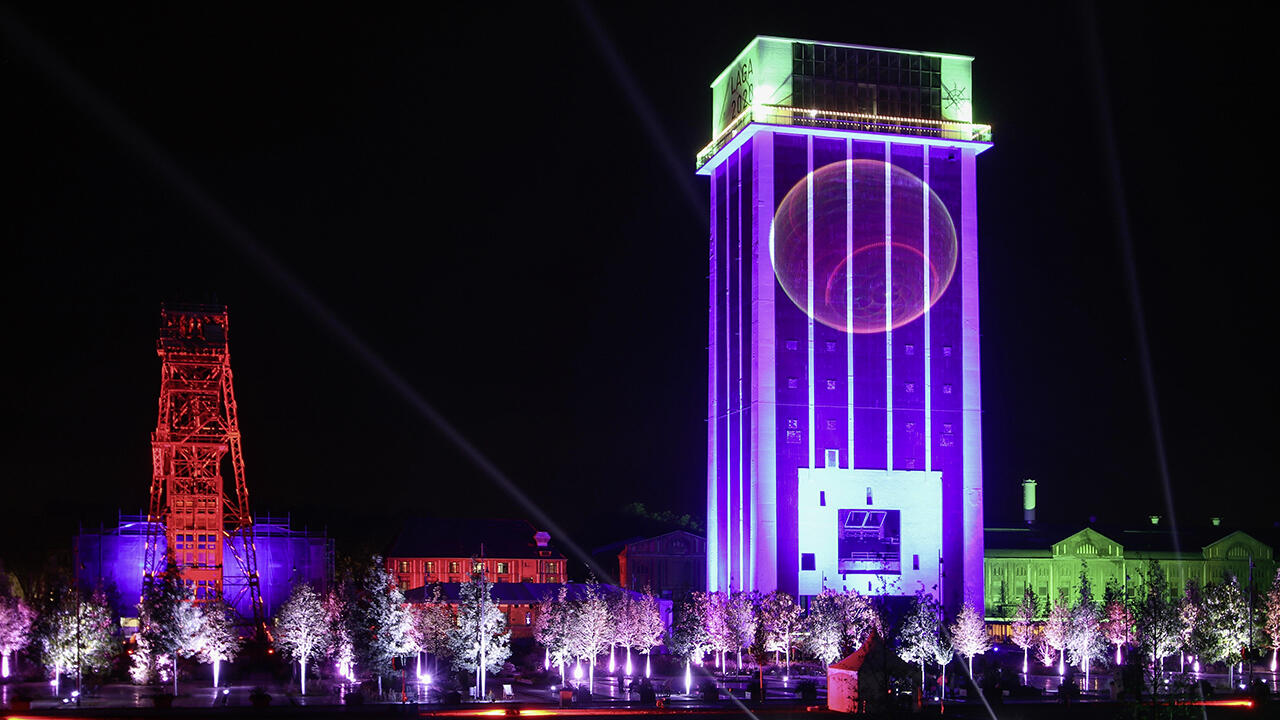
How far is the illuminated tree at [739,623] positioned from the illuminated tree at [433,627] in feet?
68.9

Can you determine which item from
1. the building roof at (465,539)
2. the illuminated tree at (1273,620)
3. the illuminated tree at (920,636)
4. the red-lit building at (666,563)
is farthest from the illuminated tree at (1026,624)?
the building roof at (465,539)

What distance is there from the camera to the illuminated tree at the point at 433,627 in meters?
75.8

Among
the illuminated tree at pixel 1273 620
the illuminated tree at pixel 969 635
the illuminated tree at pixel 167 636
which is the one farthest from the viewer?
the illuminated tree at pixel 1273 620

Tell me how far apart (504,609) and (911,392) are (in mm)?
32981

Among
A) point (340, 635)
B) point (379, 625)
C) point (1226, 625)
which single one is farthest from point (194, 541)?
point (1226, 625)

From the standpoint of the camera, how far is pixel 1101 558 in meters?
135

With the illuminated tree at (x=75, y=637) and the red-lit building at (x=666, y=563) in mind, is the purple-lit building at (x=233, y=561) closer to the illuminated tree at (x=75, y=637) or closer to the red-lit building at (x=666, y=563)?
the illuminated tree at (x=75, y=637)

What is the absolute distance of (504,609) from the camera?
106375 mm

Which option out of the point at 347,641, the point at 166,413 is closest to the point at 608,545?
the point at 166,413

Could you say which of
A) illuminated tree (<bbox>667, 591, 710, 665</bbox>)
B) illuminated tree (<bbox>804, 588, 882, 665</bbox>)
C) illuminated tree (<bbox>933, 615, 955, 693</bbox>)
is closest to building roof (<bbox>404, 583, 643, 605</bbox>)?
illuminated tree (<bbox>667, 591, 710, 665</bbox>)

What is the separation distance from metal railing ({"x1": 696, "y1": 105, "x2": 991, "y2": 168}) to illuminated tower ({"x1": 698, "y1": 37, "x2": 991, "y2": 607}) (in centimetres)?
15

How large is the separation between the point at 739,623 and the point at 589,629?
15.5 meters

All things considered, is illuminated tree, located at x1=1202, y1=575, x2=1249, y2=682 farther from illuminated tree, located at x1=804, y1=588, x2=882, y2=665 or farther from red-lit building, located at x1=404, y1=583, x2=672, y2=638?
red-lit building, located at x1=404, y1=583, x2=672, y2=638

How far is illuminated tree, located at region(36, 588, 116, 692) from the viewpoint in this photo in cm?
7538
